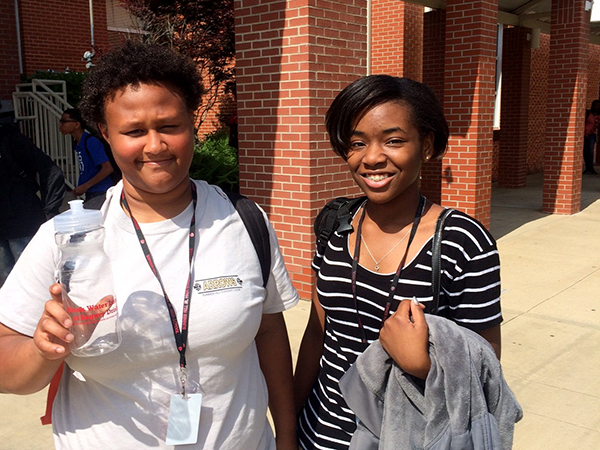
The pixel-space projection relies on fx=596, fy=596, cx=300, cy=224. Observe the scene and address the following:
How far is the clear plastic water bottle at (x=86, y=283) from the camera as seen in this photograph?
1.41 m

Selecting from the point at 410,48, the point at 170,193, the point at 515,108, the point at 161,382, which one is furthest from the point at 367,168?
the point at 515,108

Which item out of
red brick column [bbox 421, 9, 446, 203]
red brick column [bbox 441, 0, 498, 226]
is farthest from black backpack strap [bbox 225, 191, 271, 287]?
red brick column [bbox 421, 9, 446, 203]

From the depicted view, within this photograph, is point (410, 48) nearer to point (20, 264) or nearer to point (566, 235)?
point (566, 235)

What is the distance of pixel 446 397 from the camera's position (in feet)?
4.85

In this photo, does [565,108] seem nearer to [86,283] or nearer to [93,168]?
[93,168]

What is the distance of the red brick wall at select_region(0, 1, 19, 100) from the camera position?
11.9 m

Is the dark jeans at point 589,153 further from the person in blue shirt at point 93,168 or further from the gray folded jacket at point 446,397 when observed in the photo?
the gray folded jacket at point 446,397

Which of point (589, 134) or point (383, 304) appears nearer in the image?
point (383, 304)

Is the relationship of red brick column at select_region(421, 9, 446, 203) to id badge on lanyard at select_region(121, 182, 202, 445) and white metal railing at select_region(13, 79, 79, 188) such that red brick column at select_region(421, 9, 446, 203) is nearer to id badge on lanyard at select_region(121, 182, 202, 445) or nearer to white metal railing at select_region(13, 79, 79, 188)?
white metal railing at select_region(13, 79, 79, 188)

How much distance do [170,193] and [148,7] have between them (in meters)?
10.8

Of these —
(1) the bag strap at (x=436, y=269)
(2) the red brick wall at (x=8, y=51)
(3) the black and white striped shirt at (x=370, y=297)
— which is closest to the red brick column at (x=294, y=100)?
(3) the black and white striped shirt at (x=370, y=297)

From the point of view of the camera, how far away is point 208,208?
71.1 inches

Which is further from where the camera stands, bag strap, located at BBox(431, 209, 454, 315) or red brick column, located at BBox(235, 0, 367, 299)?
red brick column, located at BBox(235, 0, 367, 299)

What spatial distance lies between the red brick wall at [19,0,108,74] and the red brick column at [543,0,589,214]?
8.78 metres
